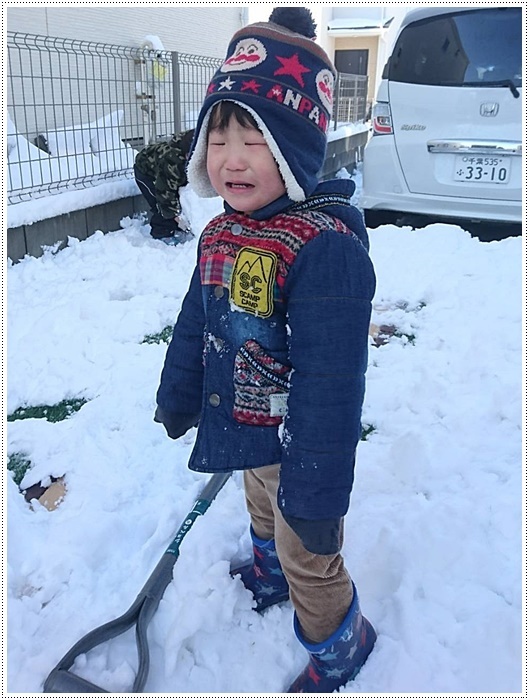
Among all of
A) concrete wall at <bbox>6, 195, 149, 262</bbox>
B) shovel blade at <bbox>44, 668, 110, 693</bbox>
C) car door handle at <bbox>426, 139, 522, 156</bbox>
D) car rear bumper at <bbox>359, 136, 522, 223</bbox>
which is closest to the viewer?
shovel blade at <bbox>44, 668, 110, 693</bbox>

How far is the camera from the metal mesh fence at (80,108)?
509 cm

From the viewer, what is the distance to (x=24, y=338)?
3410 millimetres

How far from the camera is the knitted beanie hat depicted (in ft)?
4.28

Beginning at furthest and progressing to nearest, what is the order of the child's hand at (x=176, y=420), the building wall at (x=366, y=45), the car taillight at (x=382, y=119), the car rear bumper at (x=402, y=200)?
the building wall at (x=366, y=45) → the car taillight at (x=382, y=119) → the car rear bumper at (x=402, y=200) → the child's hand at (x=176, y=420)

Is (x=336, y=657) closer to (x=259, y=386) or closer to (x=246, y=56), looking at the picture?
(x=259, y=386)

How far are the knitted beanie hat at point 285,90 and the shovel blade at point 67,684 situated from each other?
126 centimetres

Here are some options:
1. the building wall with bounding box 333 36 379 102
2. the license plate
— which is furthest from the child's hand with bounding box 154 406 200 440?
the building wall with bounding box 333 36 379 102

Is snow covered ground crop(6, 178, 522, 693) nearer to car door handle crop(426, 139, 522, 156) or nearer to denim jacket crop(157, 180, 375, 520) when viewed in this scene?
denim jacket crop(157, 180, 375, 520)

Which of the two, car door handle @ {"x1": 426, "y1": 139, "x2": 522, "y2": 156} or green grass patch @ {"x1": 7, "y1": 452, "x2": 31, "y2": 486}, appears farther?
car door handle @ {"x1": 426, "y1": 139, "x2": 522, "y2": 156}

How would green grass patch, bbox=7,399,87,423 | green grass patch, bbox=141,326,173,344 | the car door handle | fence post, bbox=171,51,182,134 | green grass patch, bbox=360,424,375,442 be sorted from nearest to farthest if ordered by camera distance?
green grass patch, bbox=360,424,375,442 → green grass patch, bbox=7,399,87,423 → green grass patch, bbox=141,326,173,344 → the car door handle → fence post, bbox=171,51,182,134

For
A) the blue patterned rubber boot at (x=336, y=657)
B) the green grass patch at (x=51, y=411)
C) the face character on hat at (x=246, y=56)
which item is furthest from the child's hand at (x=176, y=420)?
the green grass patch at (x=51, y=411)

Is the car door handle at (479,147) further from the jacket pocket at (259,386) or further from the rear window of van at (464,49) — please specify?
the jacket pocket at (259,386)

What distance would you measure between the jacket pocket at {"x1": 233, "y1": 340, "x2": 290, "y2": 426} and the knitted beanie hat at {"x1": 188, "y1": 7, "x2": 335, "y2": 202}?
13.9 inches
